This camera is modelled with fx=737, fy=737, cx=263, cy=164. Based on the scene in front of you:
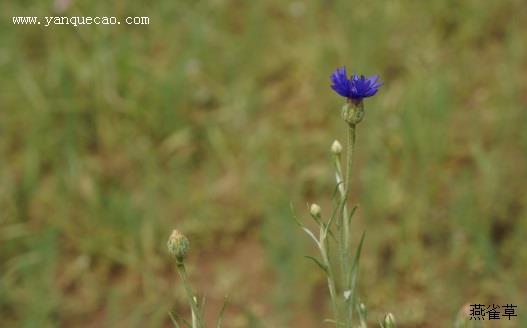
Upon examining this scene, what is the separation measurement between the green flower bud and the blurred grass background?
1.10m

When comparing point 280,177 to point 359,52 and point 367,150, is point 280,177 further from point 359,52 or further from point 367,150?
point 359,52

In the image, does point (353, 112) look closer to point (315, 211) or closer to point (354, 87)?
point (354, 87)

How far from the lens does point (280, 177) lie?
2.47m

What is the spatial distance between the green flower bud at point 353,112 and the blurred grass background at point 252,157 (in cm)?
110

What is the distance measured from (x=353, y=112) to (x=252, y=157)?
1.49 m

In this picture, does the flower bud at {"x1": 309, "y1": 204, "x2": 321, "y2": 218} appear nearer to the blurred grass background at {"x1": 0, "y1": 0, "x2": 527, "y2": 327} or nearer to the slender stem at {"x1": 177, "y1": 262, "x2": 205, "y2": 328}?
the slender stem at {"x1": 177, "y1": 262, "x2": 205, "y2": 328}

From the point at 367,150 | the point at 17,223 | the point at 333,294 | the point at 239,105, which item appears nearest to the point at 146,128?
the point at 239,105

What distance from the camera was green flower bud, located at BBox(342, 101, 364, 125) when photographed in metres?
1.07

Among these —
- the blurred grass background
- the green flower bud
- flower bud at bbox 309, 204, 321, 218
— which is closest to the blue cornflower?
the green flower bud

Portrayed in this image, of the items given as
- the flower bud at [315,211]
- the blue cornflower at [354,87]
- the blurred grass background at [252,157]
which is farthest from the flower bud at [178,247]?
the blurred grass background at [252,157]

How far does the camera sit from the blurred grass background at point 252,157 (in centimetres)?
216

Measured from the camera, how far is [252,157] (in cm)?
255

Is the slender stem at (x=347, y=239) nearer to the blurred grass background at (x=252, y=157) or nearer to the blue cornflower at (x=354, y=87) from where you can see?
the blue cornflower at (x=354, y=87)

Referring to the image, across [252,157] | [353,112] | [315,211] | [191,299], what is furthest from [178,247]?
[252,157]
